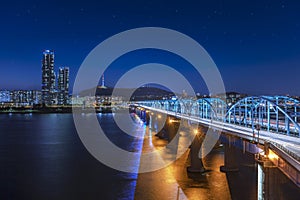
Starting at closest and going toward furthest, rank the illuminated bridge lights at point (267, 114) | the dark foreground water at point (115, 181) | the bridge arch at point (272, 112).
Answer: the bridge arch at point (272, 112) < the illuminated bridge lights at point (267, 114) < the dark foreground water at point (115, 181)

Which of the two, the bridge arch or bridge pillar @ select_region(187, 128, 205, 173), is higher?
the bridge arch

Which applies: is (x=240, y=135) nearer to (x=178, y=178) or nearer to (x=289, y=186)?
(x=289, y=186)

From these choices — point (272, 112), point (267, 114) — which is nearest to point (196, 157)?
point (272, 112)

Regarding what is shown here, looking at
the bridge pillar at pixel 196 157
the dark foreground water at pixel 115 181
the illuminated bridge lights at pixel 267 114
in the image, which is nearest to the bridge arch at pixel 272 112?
the illuminated bridge lights at pixel 267 114

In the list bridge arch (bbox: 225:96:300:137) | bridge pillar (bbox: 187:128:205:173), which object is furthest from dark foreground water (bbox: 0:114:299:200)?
bridge arch (bbox: 225:96:300:137)

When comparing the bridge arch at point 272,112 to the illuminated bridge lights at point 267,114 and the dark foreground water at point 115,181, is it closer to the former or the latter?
the illuminated bridge lights at point 267,114

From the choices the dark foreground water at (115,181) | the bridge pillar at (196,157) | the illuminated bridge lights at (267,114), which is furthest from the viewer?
the bridge pillar at (196,157)

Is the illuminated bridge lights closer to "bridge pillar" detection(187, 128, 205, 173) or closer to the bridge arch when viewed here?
the bridge arch

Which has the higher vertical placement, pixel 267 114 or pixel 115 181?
pixel 267 114

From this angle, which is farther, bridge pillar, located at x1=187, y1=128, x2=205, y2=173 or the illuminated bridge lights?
bridge pillar, located at x1=187, y1=128, x2=205, y2=173

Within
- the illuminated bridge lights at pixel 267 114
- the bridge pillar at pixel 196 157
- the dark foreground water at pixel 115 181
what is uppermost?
the illuminated bridge lights at pixel 267 114

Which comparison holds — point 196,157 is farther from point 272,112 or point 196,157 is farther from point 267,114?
point 267,114

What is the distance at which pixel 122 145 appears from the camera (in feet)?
111

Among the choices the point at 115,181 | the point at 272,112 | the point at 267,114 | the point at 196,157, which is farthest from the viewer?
the point at 196,157
